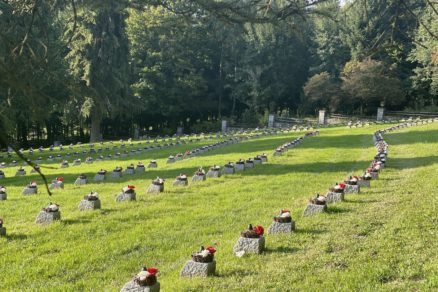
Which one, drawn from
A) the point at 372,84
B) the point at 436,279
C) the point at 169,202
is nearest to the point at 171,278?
the point at 436,279

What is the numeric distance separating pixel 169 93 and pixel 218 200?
41.0m

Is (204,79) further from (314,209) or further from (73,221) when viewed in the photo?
(314,209)

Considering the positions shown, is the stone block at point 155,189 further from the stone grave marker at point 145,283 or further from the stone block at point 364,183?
the stone grave marker at point 145,283

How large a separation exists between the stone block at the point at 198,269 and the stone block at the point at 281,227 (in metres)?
1.72

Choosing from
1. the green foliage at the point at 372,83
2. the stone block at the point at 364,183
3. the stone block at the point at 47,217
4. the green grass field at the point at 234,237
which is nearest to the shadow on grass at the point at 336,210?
the green grass field at the point at 234,237

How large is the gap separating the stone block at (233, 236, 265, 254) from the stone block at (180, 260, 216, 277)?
2.39 feet

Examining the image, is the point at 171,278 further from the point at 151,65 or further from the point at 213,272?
the point at 151,65

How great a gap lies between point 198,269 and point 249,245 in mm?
989

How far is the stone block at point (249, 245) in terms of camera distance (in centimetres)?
642

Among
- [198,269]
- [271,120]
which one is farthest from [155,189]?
[271,120]

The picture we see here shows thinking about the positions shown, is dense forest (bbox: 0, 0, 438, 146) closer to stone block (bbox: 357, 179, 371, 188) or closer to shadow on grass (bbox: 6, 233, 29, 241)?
stone block (bbox: 357, 179, 371, 188)

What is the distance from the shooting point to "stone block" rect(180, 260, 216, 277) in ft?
18.7

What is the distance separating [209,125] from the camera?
51.2 metres

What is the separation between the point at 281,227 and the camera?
7.32 metres
